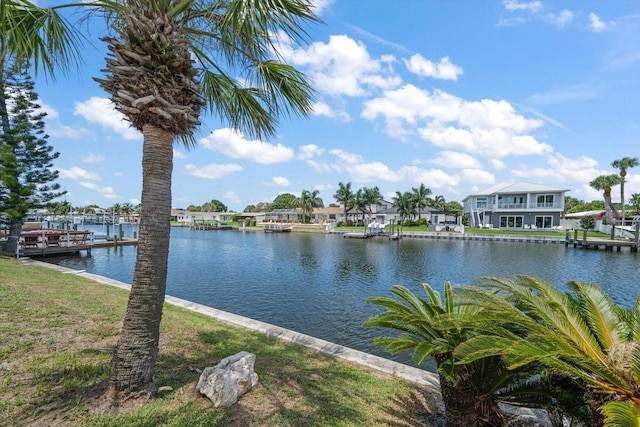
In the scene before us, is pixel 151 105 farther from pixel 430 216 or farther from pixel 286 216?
pixel 286 216

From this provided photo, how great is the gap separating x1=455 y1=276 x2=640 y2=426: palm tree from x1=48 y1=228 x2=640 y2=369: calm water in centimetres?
471

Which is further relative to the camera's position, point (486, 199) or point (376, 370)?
point (486, 199)

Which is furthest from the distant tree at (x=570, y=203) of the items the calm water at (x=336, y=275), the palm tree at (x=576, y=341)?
the palm tree at (x=576, y=341)

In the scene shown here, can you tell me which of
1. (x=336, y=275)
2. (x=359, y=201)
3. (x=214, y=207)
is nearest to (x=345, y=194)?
(x=359, y=201)

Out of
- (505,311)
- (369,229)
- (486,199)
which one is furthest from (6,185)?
(486,199)

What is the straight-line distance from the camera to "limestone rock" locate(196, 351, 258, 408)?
3.36m

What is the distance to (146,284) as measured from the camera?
3178 millimetres

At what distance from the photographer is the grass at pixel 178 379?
3.05 meters

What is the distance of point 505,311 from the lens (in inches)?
122

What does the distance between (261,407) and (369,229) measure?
4752 centimetres

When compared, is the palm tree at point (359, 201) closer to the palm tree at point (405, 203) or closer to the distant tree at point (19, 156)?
the palm tree at point (405, 203)

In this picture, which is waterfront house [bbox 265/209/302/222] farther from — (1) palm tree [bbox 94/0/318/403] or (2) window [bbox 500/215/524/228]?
(1) palm tree [bbox 94/0/318/403]

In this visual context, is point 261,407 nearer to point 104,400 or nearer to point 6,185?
point 104,400

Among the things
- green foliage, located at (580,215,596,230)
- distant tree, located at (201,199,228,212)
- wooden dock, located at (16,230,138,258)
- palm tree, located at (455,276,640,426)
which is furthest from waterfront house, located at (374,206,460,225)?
distant tree, located at (201,199,228,212)
